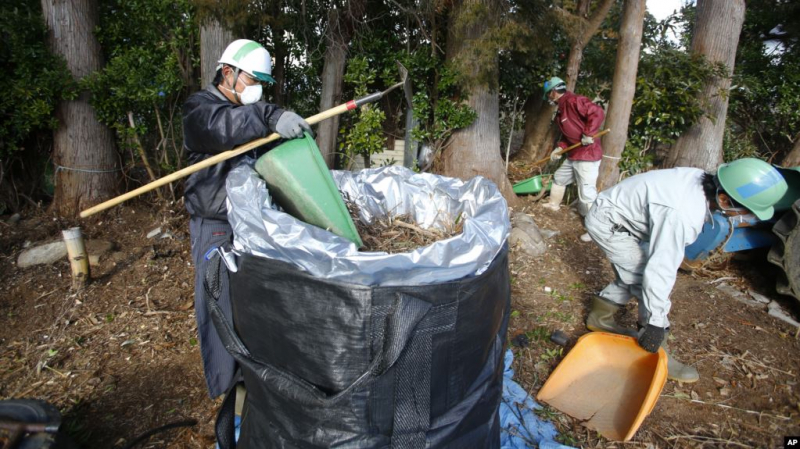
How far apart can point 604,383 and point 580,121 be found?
3246mm

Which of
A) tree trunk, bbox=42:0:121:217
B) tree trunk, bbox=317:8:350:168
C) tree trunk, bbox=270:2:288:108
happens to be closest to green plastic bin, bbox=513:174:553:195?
tree trunk, bbox=317:8:350:168

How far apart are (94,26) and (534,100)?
508 cm

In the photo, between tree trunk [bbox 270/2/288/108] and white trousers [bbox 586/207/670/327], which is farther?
tree trunk [bbox 270/2/288/108]

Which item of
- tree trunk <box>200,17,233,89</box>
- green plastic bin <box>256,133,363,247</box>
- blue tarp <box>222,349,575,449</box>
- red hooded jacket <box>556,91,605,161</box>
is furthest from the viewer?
red hooded jacket <box>556,91,605,161</box>

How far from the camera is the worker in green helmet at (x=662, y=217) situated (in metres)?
2.15

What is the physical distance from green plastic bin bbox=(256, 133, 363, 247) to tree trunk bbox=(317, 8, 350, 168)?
8.88 feet

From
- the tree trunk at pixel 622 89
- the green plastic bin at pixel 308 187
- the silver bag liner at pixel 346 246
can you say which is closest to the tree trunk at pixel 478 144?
the tree trunk at pixel 622 89

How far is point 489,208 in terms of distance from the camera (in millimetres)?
1567

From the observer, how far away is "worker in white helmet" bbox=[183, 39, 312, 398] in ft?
5.43

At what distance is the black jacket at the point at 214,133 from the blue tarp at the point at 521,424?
5.38 feet

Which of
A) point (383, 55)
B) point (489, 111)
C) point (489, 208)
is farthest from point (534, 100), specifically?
point (489, 208)

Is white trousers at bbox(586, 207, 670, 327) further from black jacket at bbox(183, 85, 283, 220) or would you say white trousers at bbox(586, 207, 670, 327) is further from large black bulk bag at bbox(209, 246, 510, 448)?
black jacket at bbox(183, 85, 283, 220)

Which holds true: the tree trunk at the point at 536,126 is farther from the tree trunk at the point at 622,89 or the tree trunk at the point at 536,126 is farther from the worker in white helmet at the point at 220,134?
the worker in white helmet at the point at 220,134

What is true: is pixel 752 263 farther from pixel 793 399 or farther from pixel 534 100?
pixel 534 100
